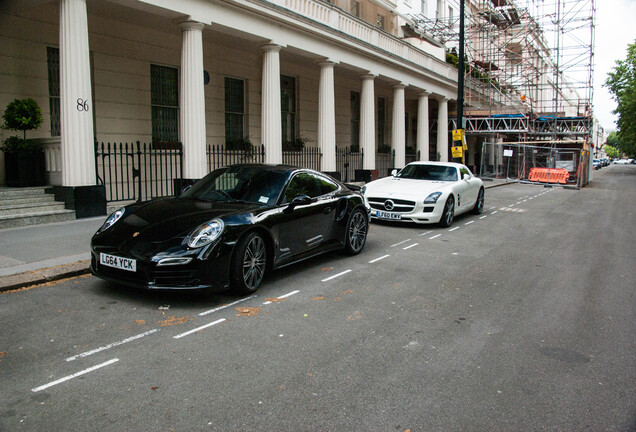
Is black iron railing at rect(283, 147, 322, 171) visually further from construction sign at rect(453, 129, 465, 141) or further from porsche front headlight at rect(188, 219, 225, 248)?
porsche front headlight at rect(188, 219, 225, 248)

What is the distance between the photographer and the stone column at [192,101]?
12.9m

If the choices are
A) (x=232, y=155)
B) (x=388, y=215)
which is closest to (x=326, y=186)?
(x=388, y=215)

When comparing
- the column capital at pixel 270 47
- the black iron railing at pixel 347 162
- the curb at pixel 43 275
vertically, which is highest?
the column capital at pixel 270 47

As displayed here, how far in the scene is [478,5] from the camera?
117ft

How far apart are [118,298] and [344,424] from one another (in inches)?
139

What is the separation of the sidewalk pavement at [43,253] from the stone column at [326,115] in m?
10.2

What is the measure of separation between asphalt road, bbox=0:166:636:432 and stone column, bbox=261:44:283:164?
892 cm

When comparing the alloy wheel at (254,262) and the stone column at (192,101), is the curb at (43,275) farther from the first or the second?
the stone column at (192,101)

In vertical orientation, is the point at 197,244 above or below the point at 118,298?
above

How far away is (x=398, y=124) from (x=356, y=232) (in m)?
16.6

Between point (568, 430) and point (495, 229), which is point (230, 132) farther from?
point (568, 430)

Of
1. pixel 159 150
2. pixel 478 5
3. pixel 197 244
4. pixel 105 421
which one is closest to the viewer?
pixel 105 421

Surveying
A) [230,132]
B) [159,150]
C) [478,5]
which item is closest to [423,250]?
[159,150]

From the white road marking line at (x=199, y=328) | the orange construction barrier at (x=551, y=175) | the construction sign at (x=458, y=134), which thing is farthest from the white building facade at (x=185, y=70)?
the orange construction barrier at (x=551, y=175)
